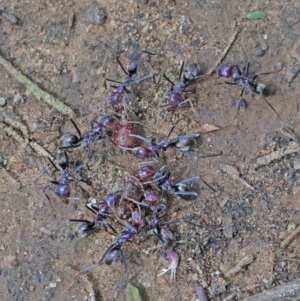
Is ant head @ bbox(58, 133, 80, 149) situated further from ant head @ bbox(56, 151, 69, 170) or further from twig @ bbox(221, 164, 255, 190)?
twig @ bbox(221, 164, 255, 190)

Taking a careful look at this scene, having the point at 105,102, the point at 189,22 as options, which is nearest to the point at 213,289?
the point at 105,102

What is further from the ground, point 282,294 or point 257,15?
point 257,15

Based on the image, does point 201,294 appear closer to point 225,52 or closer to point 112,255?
point 112,255

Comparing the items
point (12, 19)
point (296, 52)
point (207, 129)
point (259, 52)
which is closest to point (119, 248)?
point (207, 129)

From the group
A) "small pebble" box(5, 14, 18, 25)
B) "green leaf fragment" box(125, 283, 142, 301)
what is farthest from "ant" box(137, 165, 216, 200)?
"small pebble" box(5, 14, 18, 25)

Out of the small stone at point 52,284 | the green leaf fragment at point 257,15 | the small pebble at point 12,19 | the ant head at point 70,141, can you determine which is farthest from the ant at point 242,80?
the small stone at point 52,284

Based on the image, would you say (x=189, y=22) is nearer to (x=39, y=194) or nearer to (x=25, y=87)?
(x=25, y=87)

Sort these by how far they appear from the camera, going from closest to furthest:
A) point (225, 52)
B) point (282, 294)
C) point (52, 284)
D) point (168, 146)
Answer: point (282, 294)
point (52, 284)
point (168, 146)
point (225, 52)

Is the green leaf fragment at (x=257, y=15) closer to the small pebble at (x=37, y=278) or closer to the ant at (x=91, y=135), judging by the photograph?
the ant at (x=91, y=135)
